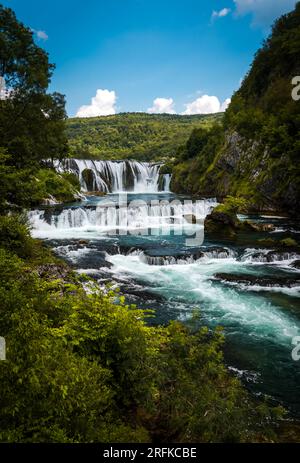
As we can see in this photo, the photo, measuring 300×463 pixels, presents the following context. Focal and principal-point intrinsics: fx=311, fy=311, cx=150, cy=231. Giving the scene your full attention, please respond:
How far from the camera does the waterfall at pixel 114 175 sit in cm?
4912

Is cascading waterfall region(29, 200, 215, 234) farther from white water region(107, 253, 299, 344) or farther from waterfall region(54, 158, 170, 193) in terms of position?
waterfall region(54, 158, 170, 193)

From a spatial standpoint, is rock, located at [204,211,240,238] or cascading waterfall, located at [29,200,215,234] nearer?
rock, located at [204,211,240,238]

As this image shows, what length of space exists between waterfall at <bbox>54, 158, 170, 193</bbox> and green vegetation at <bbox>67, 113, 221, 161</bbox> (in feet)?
98.2

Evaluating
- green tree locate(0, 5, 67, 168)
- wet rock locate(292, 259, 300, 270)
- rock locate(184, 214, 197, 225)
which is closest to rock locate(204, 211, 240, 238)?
rock locate(184, 214, 197, 225)

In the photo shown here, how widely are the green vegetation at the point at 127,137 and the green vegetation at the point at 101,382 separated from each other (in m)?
83.5

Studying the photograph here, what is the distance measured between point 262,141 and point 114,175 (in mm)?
28093

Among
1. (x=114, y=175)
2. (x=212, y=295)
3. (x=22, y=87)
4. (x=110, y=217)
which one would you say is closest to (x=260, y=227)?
(x=212, y=295)

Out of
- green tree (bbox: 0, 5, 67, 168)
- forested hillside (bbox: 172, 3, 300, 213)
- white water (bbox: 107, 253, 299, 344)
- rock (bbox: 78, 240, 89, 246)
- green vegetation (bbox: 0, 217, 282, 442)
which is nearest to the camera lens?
green vegetation (bbox: 0, 217, 282, 442)

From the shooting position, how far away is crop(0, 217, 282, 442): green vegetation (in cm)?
300

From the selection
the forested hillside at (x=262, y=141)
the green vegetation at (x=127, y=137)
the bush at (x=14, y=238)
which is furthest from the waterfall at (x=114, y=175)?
the bush at (x=14, y=238)

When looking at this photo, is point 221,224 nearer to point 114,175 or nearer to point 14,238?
point 14,238

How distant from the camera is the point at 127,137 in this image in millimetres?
125375

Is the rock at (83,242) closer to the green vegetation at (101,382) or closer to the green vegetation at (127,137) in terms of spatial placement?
the green vegetation at (101,382)

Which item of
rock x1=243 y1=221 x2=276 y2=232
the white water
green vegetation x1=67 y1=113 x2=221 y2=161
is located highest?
green vegetation x1=67 y1=113 x2=221 y2=161
